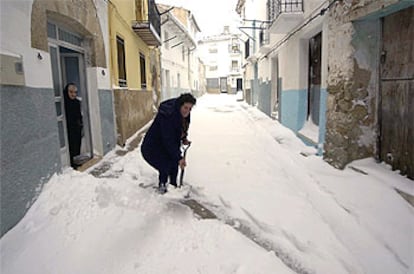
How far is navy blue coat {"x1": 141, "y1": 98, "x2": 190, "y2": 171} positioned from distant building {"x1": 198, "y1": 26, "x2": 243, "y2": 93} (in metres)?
40.5

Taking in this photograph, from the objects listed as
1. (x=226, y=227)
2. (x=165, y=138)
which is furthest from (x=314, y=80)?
(x=226, y=227)

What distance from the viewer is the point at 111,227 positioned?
2801 mm

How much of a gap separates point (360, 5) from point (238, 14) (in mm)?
22561

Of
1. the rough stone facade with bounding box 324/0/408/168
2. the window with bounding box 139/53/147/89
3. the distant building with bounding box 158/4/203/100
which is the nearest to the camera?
the rough stone facade with bounding box 324/0/408/168

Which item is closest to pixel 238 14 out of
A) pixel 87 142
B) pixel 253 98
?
pixel 253 98

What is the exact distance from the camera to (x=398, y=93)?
3.77m

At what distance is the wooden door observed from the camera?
357 cm

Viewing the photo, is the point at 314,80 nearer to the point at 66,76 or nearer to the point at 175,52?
the point at 66,76

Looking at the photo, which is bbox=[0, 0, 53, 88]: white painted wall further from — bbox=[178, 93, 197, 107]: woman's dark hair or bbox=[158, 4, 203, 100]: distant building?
bbox=[158, 4, 203, 100]: distant building

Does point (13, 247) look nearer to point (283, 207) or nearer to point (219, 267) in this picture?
point (219, 267)

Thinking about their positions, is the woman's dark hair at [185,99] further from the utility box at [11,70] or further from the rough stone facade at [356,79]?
the rough stone facade at [356,79]

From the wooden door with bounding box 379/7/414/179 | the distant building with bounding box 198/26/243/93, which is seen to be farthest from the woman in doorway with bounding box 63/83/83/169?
the distant building with bounding box 198/26/243/93

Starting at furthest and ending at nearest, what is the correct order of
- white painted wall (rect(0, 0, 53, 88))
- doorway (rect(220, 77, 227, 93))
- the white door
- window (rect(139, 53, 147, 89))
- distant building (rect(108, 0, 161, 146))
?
doorway (rect(220, 77, 227, 93)) → window (rect(139, 53, 147, 89)) → distant building (rect(108, 0, 161, 146)) → the white door → white painted wall (rect(0, 0, 53, 88))

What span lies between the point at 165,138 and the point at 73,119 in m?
2.14
